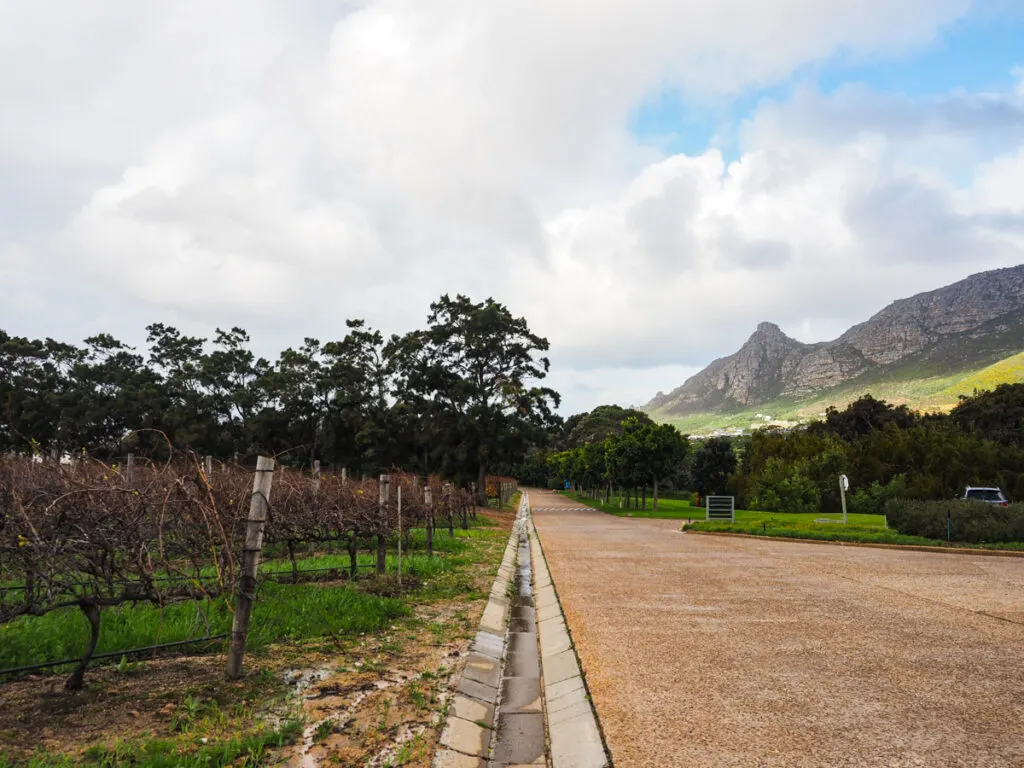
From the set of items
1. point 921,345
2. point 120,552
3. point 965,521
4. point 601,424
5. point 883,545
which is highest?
point 921,345

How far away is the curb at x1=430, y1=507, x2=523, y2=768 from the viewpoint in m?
3.80

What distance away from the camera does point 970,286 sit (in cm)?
17012

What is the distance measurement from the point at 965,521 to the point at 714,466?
30863 millimetres

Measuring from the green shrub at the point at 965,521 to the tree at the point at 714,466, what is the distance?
28.5 metres

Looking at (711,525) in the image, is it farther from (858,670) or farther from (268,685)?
(268,685)

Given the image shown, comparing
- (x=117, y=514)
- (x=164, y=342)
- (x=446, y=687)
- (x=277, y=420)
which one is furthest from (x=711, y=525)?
(x=164, y=342)

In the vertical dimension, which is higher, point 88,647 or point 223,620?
point 88,647

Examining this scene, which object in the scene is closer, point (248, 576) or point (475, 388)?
point (248, 576)

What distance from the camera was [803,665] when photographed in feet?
17.5

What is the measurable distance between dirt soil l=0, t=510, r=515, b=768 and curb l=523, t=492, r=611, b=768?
827 mm

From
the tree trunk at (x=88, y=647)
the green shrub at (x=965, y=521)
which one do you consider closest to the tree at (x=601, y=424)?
the green shrub at (x=965, y=521)

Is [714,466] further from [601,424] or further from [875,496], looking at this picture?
[601,424]

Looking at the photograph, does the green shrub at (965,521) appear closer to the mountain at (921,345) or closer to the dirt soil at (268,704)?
the dirt soil at (268,704)

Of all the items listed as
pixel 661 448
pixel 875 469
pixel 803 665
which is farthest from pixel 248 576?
pixel 875 469
